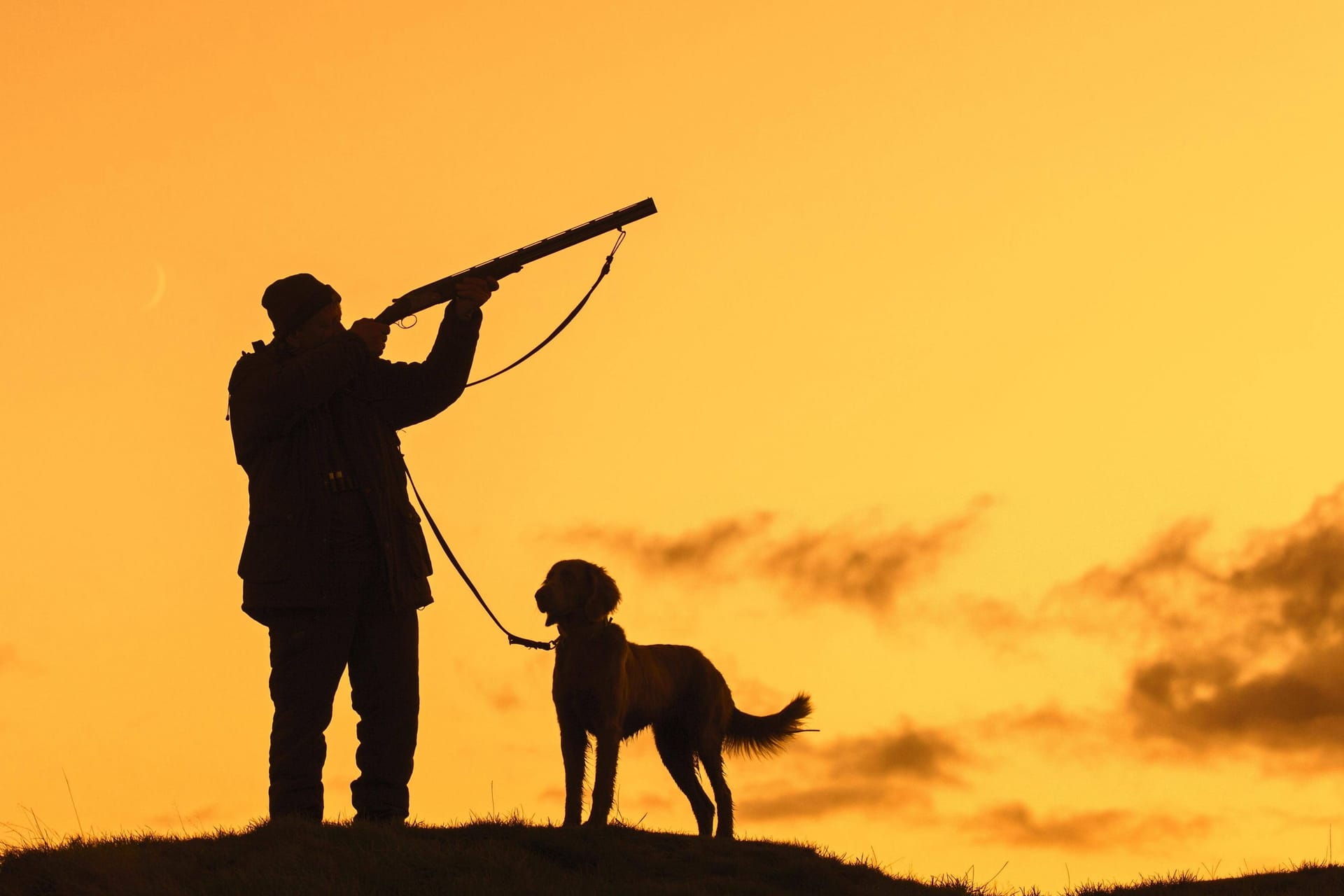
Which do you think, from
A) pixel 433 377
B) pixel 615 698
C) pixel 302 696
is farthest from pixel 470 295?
pixel 615 698

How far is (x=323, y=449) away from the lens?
28.1ft

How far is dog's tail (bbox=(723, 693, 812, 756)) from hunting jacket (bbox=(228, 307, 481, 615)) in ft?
16.2

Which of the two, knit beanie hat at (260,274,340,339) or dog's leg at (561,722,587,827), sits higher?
knit beanie hat at (260,274,340,339)

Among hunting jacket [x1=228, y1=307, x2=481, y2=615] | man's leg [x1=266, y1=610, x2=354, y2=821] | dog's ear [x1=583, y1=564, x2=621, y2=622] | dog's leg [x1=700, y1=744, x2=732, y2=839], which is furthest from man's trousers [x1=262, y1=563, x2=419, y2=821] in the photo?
dog's leg [x1=700, y1=744, x2=732, y2=839]

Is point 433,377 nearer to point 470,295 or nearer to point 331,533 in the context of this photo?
point 470,295

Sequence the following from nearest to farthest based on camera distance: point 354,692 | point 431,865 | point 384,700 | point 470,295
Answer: point 431,865 < point 384,700 < point 354,692 < point 470,295

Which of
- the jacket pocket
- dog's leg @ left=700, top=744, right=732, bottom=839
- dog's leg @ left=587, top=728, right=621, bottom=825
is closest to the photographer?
the jacket pocket

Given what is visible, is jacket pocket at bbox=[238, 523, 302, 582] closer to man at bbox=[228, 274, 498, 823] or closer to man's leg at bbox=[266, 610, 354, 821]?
man at bbox=[228, 274, 498, 823]

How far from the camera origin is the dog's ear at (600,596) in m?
11.0

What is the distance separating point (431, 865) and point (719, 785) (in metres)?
4.60

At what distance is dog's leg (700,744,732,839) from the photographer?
1209 cm

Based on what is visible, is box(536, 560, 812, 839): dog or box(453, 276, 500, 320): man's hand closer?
box(453, 276, 500, 320): man's hand

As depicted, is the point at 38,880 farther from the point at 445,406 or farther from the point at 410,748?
the point at 445,406

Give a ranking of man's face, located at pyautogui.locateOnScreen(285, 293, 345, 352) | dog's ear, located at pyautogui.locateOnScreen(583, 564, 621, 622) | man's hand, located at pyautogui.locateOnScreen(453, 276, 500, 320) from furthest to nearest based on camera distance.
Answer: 1. dog's ear, located at pyautogui.locateOnScreen(583, 564, 621, 622)
2. man's hand, located at pyautogui.locateOnScreen(453, 276, 500, 320)
3. man's face, located at pyautogui.locateOnScreen(285, 293, 345, 352)
